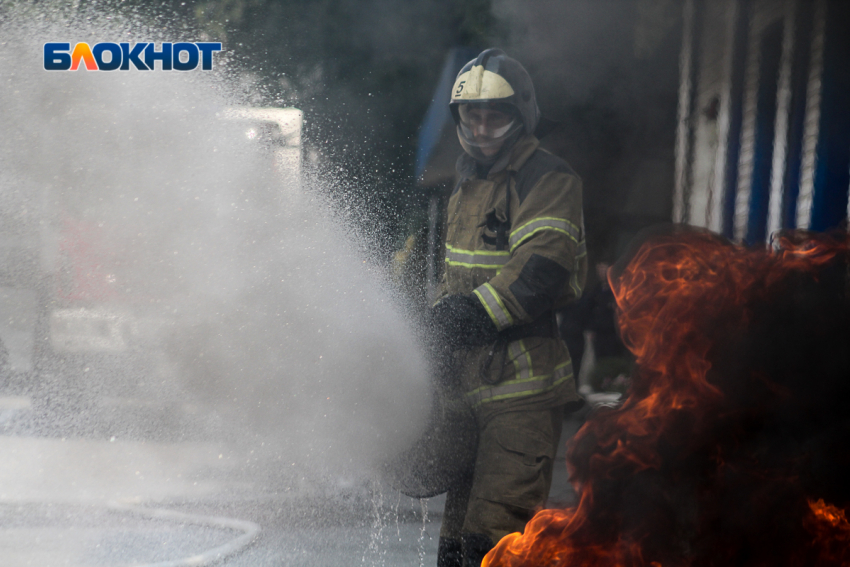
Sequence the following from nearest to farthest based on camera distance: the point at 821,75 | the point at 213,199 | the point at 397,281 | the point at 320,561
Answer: the point at 821,75
the point at 397,281
the point at 320,561
the point at 213,199

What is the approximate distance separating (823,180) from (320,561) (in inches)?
93.9

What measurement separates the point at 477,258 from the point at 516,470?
672 mm

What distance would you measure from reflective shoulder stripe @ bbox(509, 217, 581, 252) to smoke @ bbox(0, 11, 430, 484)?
62 centimetres

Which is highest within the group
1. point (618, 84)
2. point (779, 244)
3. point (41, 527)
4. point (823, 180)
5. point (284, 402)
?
point (618, 84)

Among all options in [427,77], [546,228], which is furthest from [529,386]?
[427,77]

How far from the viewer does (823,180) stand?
6.81 ft

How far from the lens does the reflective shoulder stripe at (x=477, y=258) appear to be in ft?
7.12

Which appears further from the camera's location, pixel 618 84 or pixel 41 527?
pixel 41 527

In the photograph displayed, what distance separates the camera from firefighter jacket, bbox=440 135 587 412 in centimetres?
214

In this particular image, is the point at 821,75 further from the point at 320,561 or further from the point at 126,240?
the point at 126,240

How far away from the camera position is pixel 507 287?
2.16m

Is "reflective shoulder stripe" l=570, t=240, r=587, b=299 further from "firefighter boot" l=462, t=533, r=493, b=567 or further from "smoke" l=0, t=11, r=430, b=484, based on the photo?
"firefighter boot" l=462, t=533, r=493, b=567

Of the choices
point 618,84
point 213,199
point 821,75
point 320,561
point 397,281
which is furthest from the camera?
point 213,199

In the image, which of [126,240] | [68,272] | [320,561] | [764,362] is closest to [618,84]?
[764,362]
